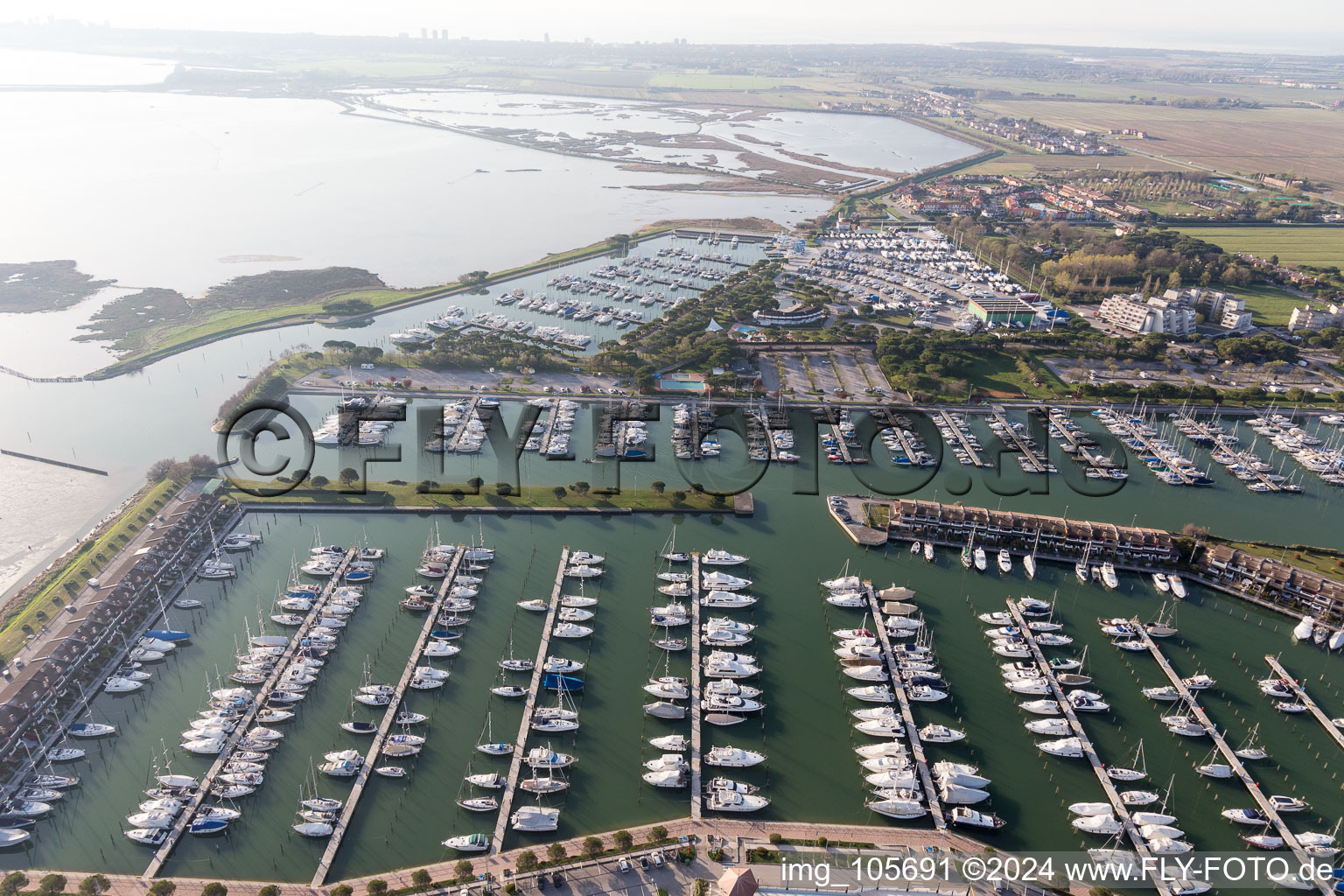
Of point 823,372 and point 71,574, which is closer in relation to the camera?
point 71,574

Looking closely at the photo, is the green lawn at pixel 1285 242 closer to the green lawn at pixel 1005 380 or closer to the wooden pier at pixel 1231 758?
the green lawn at pixel 1005 380

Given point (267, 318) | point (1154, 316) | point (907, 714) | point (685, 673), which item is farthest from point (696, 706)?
point (1154, 316)

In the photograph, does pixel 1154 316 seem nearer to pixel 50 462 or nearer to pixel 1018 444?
pixel 1018 444

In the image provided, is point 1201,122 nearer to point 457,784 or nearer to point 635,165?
point 635,165

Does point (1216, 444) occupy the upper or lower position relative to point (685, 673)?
upper

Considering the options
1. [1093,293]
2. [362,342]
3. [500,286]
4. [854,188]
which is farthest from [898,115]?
[362,342]
